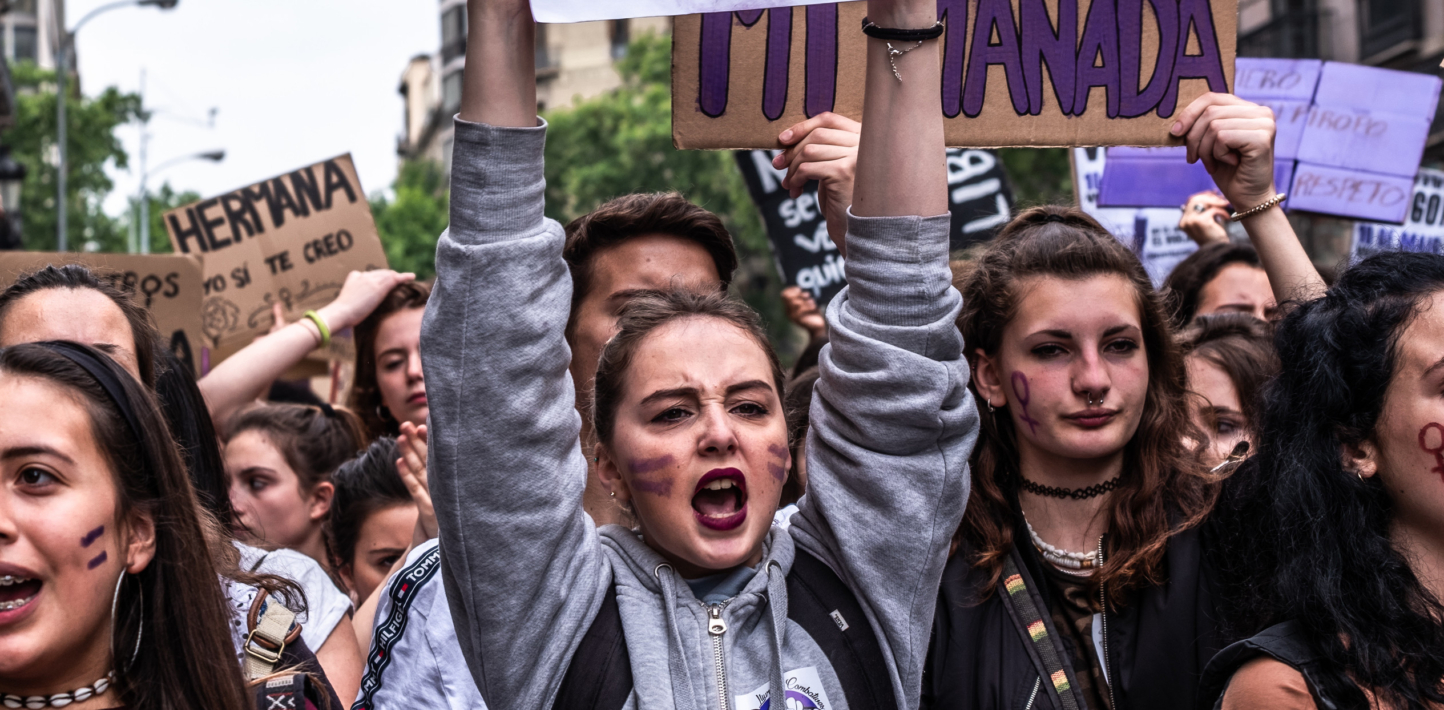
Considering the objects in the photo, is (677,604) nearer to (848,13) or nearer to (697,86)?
(697,86)

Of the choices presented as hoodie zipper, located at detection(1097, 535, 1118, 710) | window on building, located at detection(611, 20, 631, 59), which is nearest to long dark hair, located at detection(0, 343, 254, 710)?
hoodie zipper, located at detection(1097, 535, 1118, 710)

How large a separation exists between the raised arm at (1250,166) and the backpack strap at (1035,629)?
2.52ft

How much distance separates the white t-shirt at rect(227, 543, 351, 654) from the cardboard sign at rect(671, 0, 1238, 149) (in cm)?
117

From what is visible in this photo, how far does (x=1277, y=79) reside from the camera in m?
5.03

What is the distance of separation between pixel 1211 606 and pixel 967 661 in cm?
45

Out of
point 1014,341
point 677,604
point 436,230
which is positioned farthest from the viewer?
point 436,230

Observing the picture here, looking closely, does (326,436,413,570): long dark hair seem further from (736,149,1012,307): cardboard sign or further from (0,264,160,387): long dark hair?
(736,149,1012,307): cardboard sign

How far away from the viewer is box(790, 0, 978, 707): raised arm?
6.84 ft

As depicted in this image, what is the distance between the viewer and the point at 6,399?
203cm

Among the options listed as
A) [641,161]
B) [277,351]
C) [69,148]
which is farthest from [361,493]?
[69,148]

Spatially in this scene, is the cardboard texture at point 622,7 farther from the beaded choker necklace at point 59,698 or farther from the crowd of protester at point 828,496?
the beaded choker necklace at point 59,698

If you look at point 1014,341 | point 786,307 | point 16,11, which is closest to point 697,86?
point 1014,341

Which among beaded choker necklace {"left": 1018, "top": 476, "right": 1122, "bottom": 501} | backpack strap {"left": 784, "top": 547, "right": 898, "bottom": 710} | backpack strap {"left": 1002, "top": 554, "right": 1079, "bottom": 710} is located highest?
beaded choker necklace {"left": 1018, "top": 476, "right": 1122, "bottom": 501}

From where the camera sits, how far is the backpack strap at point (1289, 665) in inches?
80.8
